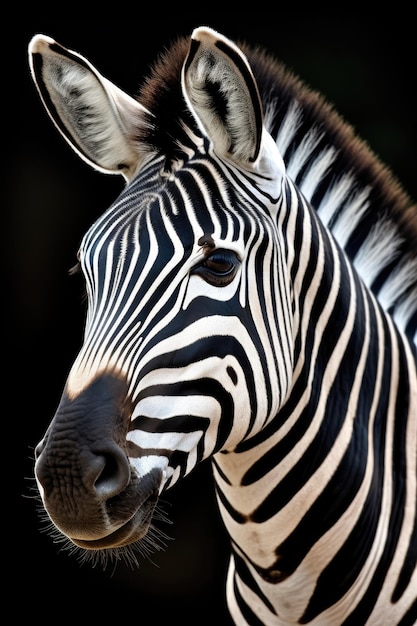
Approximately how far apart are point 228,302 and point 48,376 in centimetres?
517

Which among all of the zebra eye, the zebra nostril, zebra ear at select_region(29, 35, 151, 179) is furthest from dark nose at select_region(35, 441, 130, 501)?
zebra ear at select_region(29, 35, 151, 179)

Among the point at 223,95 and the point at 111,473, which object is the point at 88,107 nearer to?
the point at 223,95

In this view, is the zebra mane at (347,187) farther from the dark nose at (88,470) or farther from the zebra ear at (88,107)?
the dark nose at (88,470)

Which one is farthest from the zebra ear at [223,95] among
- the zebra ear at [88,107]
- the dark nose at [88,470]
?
the dark nose at [88,470]

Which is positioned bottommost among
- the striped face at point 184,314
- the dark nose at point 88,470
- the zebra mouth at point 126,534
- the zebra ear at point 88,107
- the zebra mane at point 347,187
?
the zebra mouth at point 126,534

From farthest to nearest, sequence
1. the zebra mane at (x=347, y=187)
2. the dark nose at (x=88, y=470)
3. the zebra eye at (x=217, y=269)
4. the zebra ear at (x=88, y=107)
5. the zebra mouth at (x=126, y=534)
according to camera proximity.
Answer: the zebra mane at (x=347, y=187)
the zebra ear at (x=88, y=107)
the zebra eye at (x=217, y=269)
the zebra mouth at (x=126, y=534)
the dark nose at (x=88, y=470)

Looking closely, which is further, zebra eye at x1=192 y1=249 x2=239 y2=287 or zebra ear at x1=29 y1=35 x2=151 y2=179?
zebra ear at x1=29 y1=35 x2=151 y2=179

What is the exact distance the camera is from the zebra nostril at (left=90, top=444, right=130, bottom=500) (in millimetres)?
2287

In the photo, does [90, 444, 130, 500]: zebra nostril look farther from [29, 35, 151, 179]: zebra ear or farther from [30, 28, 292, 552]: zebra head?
[29, 35, 151, 179]: zebra ear

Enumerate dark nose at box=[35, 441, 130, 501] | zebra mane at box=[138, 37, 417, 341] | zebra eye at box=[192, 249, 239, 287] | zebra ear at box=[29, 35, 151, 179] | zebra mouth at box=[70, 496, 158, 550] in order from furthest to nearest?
zebra mane at box=[138, 37, 417, 341]
zebra ear at box=[29, 35, 151, 179]
zebra eye at box=[192, 249, 239, 287]
zebra mouth at box=[70, 496, 158, 550]
dark nose at box=[35, 441, 130, 501]

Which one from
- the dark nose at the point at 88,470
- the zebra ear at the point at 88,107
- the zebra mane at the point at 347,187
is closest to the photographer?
the dark nose at the point at 88,470

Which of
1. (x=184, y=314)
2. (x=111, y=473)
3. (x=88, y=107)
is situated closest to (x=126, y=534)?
(x=111, y=473)

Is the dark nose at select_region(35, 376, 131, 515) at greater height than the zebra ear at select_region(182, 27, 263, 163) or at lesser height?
lesser

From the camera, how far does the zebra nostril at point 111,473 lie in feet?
7.50
